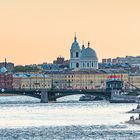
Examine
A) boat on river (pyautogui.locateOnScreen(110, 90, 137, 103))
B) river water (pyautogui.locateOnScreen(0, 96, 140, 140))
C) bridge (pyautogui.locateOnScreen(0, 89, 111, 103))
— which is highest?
bridge (pyautogui.locateOnScreen(0, 89, 111, 103))

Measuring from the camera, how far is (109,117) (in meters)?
94.1

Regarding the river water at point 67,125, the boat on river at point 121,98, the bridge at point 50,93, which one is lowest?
the river water at point 67,125

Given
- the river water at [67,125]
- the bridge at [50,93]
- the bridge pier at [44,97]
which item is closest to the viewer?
the river water at [67,125]

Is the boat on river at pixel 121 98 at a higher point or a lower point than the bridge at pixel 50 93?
lower

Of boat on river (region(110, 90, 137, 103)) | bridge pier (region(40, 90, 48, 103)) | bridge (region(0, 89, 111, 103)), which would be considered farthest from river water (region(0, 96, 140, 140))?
bridge (region(0, 89, 111, 103))

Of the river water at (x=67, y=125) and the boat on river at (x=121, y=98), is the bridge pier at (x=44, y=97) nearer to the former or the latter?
the boat on river at (x=121, y=98)

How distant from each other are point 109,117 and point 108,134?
66.3 feet

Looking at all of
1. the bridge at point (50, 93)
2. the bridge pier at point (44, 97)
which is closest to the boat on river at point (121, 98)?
the bridge at point (50, 93)

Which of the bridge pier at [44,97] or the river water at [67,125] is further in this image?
the bridge pier at [44,97]

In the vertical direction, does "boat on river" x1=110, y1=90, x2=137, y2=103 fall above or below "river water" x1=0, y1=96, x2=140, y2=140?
above

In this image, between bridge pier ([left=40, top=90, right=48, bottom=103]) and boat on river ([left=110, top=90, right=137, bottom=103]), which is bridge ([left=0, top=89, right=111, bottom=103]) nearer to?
bridge pier ([left=40, top=90, right=48, bottom=103])

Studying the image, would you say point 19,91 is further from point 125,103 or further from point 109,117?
point 109,117

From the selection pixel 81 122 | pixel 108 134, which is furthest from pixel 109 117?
pixel 108 134

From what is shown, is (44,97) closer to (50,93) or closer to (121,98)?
(50,93)
